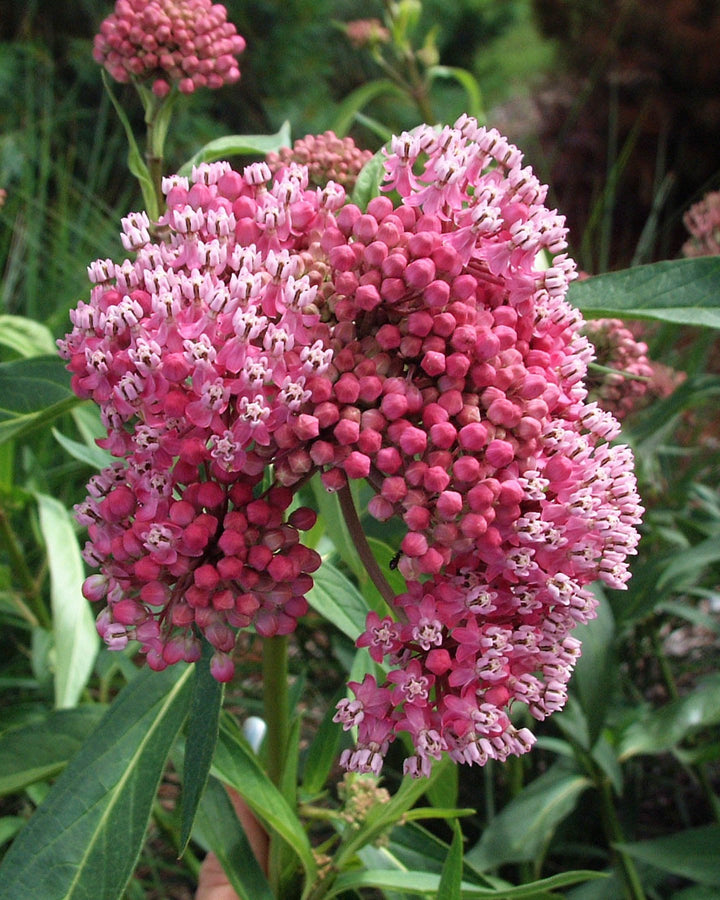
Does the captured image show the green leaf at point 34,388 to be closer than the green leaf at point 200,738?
No

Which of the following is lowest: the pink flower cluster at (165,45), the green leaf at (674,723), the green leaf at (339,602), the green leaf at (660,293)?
the green leaf at (674,723)

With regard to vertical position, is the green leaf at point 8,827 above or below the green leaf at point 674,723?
below

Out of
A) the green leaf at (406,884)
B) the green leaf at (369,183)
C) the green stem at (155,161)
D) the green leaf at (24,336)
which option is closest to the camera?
the green leaf at (369,183)

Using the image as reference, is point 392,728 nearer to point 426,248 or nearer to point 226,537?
point 226,537

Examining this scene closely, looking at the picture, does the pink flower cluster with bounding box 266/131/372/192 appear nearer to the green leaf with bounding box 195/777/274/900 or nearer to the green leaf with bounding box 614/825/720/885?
the green leaf with bounding box 195/777/274/900

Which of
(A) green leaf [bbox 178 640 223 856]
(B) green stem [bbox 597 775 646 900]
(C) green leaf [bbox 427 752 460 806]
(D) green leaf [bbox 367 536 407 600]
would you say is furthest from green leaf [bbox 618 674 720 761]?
(A) green leaf [bbox 178 640 223 856]

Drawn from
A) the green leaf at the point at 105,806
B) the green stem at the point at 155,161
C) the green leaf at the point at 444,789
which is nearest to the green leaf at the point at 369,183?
the green stem at the point at 155,161

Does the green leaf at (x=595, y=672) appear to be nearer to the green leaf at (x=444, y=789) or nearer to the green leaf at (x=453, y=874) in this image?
the green leaf at (x=444, y=789)

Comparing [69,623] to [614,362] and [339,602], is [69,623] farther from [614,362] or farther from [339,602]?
[614,362]
